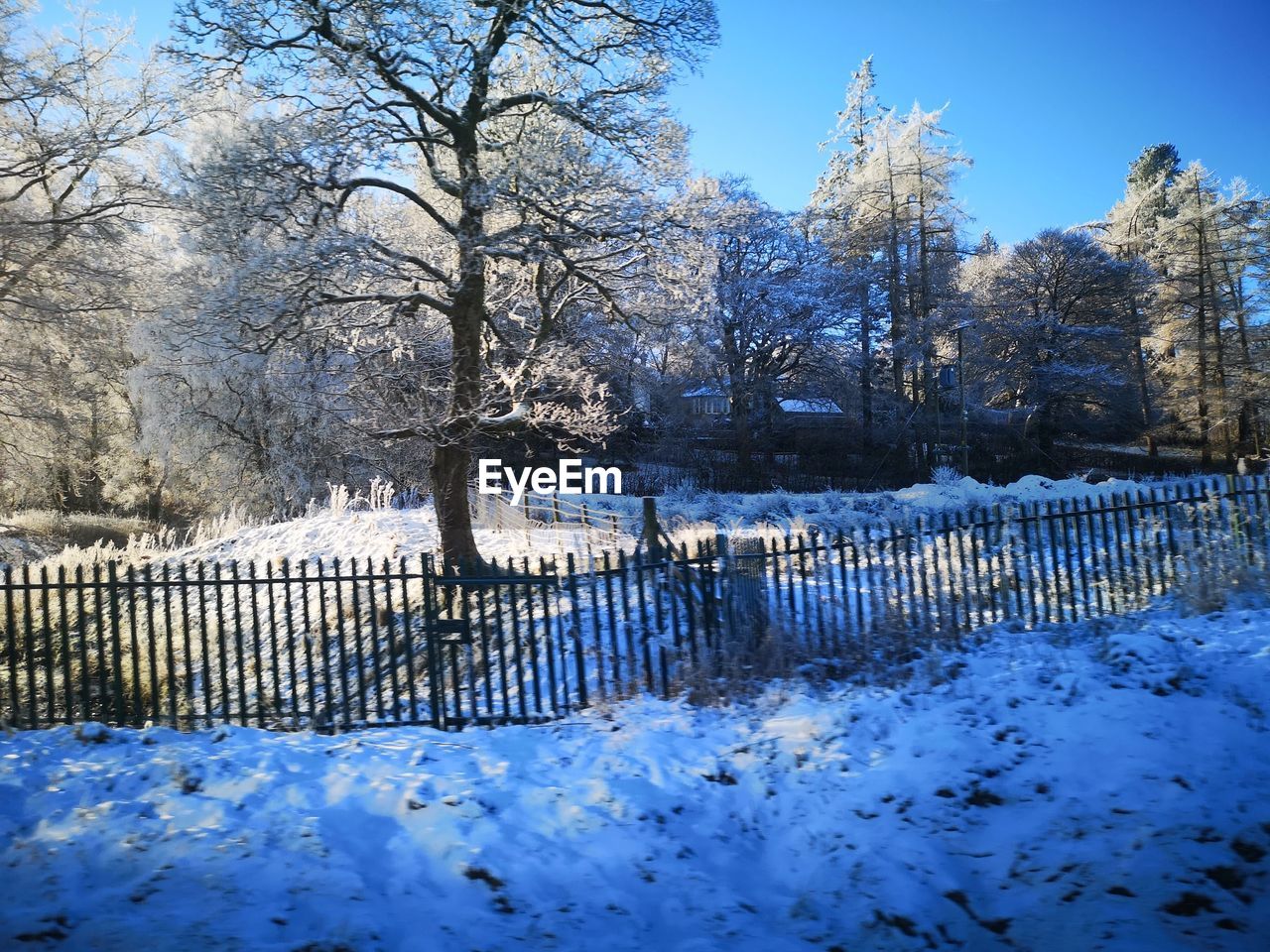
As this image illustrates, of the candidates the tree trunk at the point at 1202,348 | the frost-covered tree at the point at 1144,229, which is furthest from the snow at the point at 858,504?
the frost-covered tree at the point at 1144,229

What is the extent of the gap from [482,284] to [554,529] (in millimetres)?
8241

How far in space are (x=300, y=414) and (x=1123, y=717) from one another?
2168 centimetres

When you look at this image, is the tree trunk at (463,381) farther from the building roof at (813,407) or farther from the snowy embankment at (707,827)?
the building roof at (813,407)

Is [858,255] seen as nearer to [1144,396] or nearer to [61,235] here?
[1144,396]

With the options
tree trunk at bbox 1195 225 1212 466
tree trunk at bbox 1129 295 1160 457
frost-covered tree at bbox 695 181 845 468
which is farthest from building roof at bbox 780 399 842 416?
tree trunk at bbox 1195 225 1212 466

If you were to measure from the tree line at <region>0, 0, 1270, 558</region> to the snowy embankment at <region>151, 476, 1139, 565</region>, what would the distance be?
220 centimetres

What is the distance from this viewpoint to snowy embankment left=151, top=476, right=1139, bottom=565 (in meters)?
14.5

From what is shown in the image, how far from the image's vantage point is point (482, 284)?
11219 millimetres

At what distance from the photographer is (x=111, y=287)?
1966 centimetres

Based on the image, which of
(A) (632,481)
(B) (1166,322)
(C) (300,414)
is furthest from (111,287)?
(B) (1166,322)

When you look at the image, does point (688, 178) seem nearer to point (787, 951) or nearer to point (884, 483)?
point (787, 951)

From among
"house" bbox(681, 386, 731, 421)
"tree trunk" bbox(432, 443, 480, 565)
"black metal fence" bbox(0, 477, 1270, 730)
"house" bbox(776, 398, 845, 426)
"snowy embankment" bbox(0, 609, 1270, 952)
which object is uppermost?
"house" bbox(681, 386, 731, 421)

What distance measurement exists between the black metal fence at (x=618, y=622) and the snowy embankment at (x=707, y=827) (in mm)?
886

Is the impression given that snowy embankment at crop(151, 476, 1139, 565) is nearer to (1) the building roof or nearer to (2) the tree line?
(2) the tree line
